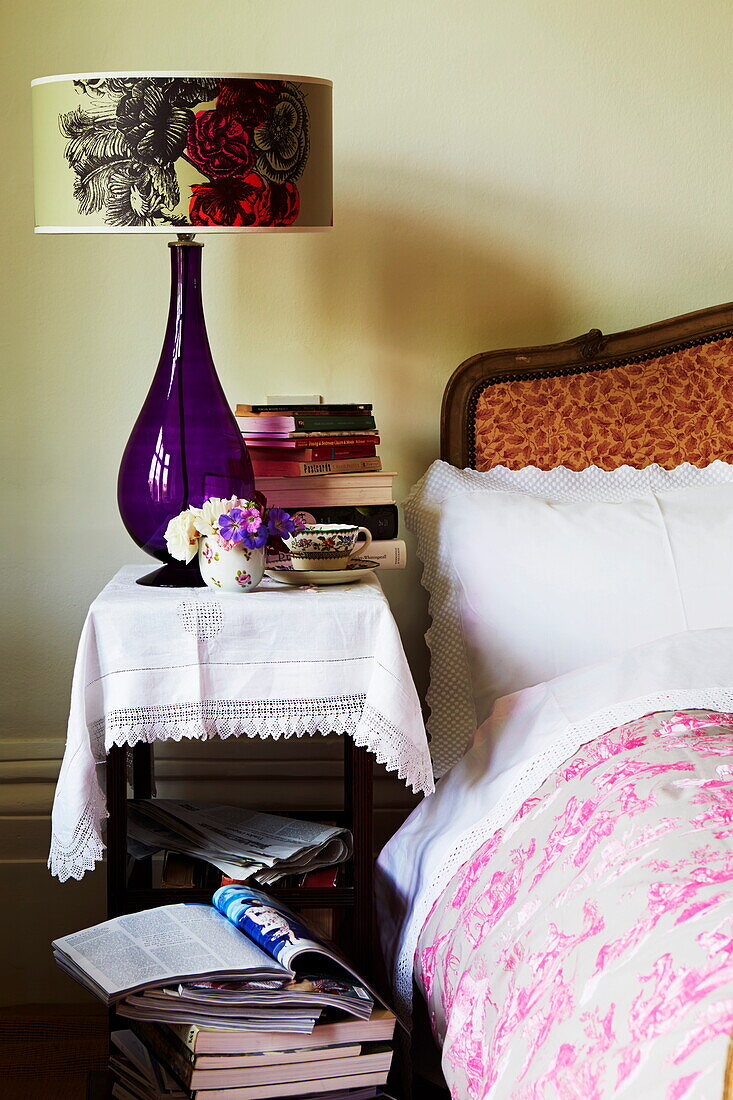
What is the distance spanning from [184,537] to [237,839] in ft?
1.65

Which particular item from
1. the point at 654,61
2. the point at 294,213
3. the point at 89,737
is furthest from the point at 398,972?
the point at 654,61

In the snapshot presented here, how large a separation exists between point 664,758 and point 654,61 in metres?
1.45

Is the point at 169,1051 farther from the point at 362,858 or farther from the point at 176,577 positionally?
the point at 176,577

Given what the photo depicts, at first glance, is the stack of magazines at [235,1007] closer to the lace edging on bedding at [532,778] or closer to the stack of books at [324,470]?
the lace edging on bedding at [532,778]

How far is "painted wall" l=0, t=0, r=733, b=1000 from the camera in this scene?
6.64 ft

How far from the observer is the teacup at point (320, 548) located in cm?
158

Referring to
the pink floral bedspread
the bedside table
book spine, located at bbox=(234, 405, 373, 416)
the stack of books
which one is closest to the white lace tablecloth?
the bedside table

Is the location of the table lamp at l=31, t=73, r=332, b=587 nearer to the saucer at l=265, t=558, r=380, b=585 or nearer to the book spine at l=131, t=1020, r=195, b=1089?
the saucer at l=265, t=558, r=380, b=585

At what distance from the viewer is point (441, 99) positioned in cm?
206

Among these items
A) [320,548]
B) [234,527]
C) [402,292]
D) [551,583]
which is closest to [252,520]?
[234,527]

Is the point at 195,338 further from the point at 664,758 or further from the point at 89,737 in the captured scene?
the point at 664,758

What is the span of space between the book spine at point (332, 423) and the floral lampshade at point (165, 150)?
37 centimetres

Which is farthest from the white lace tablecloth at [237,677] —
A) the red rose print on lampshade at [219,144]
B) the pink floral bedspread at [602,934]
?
the red rose print on lampshade at [219,144]

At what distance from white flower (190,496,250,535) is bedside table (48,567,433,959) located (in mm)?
91
